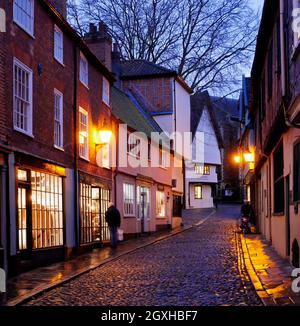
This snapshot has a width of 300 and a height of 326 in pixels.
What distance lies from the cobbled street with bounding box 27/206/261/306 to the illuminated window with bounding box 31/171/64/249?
1.90m

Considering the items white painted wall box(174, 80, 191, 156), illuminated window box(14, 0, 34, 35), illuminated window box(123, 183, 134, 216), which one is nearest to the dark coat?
illuminated window box(123, 183, 134, 216)

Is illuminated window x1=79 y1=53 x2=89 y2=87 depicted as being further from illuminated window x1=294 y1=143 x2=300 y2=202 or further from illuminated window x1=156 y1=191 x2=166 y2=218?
illuminated window x1=156 y1=191 x2=166 y2=218

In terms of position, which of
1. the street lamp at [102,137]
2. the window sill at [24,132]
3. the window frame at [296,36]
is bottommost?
the window sill at [24,132]

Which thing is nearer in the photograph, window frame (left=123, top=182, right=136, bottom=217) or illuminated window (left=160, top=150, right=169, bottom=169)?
window frame (left=123, top=182, right=136, bottom=217)

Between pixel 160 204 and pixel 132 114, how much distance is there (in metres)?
5.51

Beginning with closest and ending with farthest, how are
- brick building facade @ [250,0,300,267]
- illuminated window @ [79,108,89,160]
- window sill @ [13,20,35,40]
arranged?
brick building facade @ [250,0,300,267] < window sill @ [13,20,35,40] < illuminated window @ [79,108,89,160]

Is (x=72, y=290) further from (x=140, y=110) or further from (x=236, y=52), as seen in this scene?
(x=236, y=52)

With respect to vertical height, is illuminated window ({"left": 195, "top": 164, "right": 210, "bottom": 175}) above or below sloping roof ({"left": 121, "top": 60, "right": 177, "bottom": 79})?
below

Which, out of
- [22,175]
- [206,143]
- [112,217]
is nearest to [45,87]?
[22,175]

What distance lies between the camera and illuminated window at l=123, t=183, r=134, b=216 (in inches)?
1043

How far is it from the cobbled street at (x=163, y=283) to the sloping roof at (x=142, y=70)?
71.9ft

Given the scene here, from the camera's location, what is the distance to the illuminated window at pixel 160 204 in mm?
33431

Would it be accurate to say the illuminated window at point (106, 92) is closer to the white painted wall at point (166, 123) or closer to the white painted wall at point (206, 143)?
the white painted wall at point (166, 123)

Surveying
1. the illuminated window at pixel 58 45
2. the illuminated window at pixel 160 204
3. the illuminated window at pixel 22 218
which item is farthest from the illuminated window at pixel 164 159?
the illuminated window at pixel 22 218
